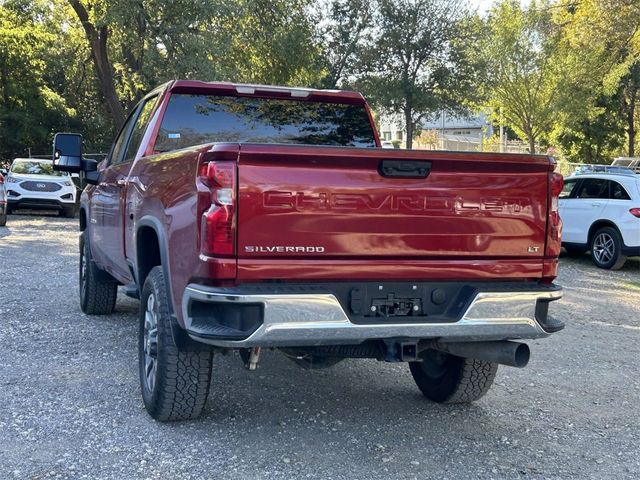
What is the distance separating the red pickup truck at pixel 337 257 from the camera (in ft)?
11.0

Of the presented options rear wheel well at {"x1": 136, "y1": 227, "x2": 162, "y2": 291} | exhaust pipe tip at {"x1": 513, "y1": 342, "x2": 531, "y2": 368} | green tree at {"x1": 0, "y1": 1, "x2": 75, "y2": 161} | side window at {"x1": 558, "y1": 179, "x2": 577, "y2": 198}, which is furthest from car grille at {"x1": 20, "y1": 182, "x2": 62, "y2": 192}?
exhaust pipe tip at {"x1": 513, "y1": 342, "x2": 531, "y2": 368}

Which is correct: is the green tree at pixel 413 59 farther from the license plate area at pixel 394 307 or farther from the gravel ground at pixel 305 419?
the license plate area at pixel 394 307

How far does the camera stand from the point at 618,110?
126 ft

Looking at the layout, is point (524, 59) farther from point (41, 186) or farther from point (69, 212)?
point (41, 186)

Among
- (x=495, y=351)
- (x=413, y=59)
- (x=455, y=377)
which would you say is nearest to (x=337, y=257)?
(x=495, y=351)

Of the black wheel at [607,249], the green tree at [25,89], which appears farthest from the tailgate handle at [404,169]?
the green tree at [25,89]

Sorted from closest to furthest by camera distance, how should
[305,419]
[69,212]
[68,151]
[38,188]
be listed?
[305,419], [68,151], [38,188], [69,212]

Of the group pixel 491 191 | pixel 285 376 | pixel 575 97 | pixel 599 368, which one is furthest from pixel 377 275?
pixel 575 97

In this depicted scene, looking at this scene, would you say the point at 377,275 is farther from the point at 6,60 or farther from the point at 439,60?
the point at 6,60

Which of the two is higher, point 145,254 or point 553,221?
point 553,221

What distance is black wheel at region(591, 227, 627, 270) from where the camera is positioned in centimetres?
1217

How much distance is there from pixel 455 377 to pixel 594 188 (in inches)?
372

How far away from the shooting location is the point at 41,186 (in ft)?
61.4

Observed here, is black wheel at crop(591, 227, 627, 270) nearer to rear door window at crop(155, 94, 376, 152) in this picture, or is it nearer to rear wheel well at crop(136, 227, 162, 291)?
rear door window at crop(155, 94, 376, 152)
